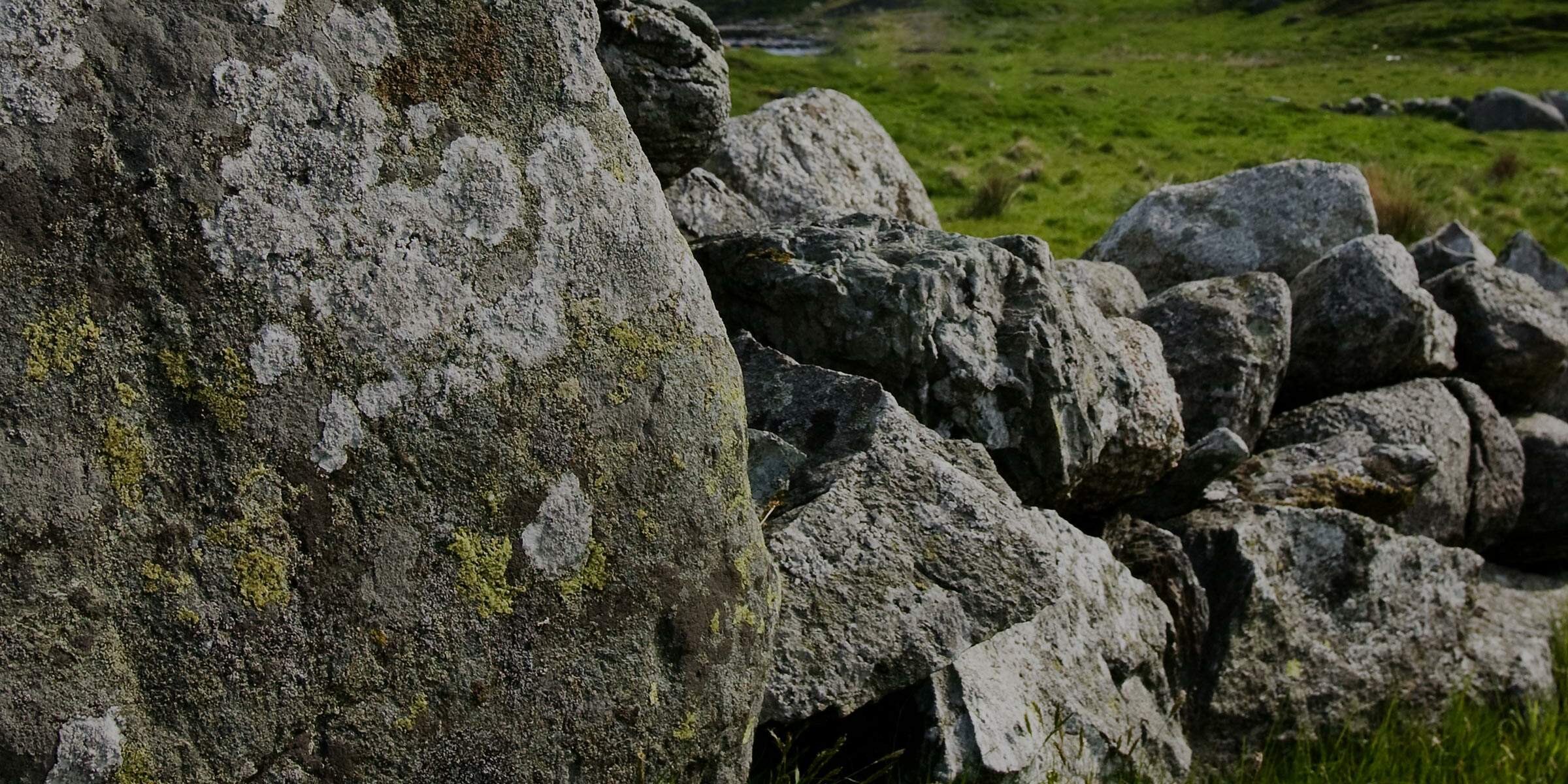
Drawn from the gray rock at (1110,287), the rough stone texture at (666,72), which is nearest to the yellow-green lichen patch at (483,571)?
the rough stone texture at (666,72)

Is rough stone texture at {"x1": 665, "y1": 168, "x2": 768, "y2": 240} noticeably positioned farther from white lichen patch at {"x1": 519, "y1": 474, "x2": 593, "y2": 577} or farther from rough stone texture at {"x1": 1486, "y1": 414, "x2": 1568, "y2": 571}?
rough stone texture at {"x1": 1486, "y1": 414, "x2": 1568, "y2": 571}

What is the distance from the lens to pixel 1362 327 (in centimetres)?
803

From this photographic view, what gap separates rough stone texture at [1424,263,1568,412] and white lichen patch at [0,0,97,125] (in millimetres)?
9149

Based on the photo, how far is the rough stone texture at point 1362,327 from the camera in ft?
26.3

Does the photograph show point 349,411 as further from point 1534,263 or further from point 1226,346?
point 1534,263

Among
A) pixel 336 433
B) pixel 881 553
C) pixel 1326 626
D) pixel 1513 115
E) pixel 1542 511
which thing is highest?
pixel 336 433

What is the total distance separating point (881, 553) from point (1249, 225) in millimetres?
6607

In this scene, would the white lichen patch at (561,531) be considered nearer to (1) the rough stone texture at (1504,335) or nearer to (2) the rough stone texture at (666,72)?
(2) the rough stone texture at (666,72)

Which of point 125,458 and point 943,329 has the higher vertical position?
point 125,458

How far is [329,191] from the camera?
9.81ft

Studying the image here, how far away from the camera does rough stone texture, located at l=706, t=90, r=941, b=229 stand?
7418 mm

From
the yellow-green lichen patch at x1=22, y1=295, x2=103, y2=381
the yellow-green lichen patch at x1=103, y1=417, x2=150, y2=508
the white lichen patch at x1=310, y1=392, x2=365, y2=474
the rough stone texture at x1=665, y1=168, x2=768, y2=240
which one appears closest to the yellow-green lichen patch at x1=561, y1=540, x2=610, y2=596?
the white lichen patch at x1=310, y1=392, x2=365, y2=474

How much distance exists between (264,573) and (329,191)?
956 mm

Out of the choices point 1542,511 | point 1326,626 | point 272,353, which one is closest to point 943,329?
point 1326,626
